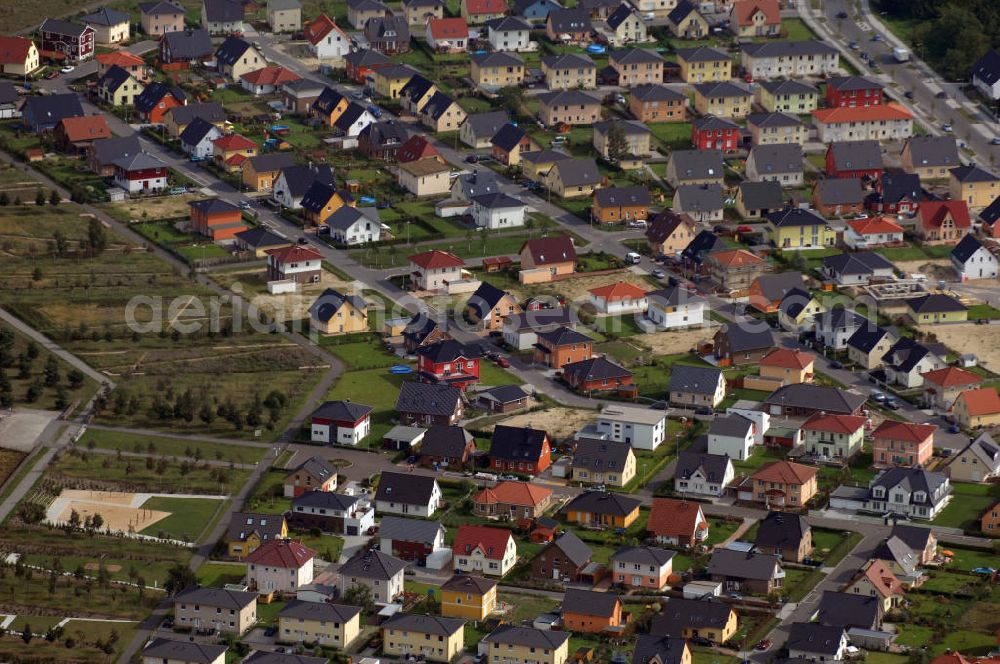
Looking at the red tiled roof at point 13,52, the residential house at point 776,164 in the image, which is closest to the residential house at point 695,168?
the residential house at point 776,164

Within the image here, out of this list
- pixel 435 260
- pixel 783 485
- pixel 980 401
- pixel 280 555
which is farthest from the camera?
pixel 435 260

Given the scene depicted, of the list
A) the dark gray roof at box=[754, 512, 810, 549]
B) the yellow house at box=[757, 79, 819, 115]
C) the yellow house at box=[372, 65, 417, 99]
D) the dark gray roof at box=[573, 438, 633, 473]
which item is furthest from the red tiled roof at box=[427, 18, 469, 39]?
the dark gray roof at box=[754, 512, 810, 549]

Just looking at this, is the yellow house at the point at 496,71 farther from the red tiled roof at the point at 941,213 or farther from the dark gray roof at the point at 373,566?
the dark gray roof at the point at 373,566

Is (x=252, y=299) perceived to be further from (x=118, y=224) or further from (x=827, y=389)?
(x=827, y=389)

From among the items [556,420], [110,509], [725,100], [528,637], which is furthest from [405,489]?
[725,100]

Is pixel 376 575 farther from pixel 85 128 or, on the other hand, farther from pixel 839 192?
pixel 85 128

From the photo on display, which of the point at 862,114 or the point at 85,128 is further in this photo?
the point at 862,114
